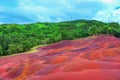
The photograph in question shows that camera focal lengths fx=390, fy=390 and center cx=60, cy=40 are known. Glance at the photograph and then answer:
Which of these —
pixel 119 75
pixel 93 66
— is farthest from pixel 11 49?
pixel 119 75

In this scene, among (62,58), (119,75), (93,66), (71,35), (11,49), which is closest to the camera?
(119,75)

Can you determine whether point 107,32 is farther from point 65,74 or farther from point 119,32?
point 65,74

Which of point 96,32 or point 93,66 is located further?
point 96,32

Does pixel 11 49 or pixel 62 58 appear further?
pixel 11 49

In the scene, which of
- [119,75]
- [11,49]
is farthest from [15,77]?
[11,49]

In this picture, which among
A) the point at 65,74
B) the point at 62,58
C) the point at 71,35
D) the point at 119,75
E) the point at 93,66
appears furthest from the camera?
the point at 71,35

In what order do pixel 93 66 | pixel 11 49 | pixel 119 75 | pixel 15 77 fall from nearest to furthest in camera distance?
1. pixel 119 75
2. pixel 93 66
3. pixel 15 77
4. pixel 11 49

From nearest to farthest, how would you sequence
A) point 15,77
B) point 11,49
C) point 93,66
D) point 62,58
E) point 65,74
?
point 65,74 → point 93,66 → point 15,77 → point 62,58 → point 11,49

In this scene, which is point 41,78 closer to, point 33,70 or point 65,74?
point 65,74
